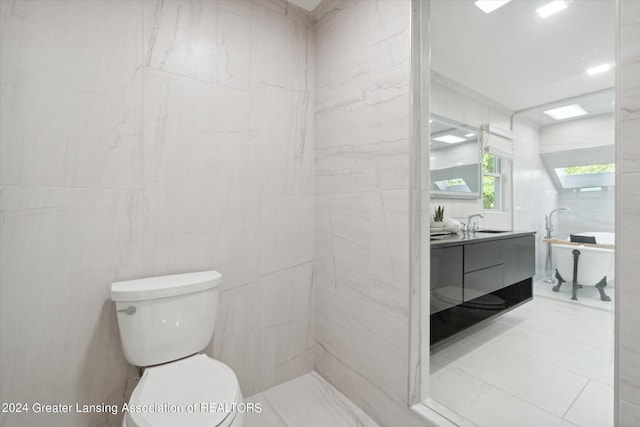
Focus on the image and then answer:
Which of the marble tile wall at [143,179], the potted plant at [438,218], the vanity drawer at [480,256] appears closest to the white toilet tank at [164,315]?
the marble tile wall at [143,179]

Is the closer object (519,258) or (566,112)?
(566,112)

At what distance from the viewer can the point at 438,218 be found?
1715mm

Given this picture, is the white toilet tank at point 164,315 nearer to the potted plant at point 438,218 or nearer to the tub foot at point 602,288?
the potted plant at point 438,218

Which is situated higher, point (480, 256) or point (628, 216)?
point (628, 216)

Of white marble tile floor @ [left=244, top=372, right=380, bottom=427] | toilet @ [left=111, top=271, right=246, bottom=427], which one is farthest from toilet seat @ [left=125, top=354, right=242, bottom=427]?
white marble tile floor @ [left=244, top=372, right=380, bottom=427]

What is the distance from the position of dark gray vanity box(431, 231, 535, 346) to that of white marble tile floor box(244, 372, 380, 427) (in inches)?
24.6

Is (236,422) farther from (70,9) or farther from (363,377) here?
(70,9)

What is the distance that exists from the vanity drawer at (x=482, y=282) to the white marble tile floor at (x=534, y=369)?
20 centimetres

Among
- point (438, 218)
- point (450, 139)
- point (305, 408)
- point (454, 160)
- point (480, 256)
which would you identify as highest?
point (450, 139)

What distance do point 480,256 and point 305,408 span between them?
1.38 meters

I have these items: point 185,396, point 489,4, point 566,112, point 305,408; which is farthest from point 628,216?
point 305,408

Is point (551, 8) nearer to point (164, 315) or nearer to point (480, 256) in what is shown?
point (480, 256)

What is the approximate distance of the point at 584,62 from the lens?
102 cm

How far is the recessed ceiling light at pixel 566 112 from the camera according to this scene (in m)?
1.02
